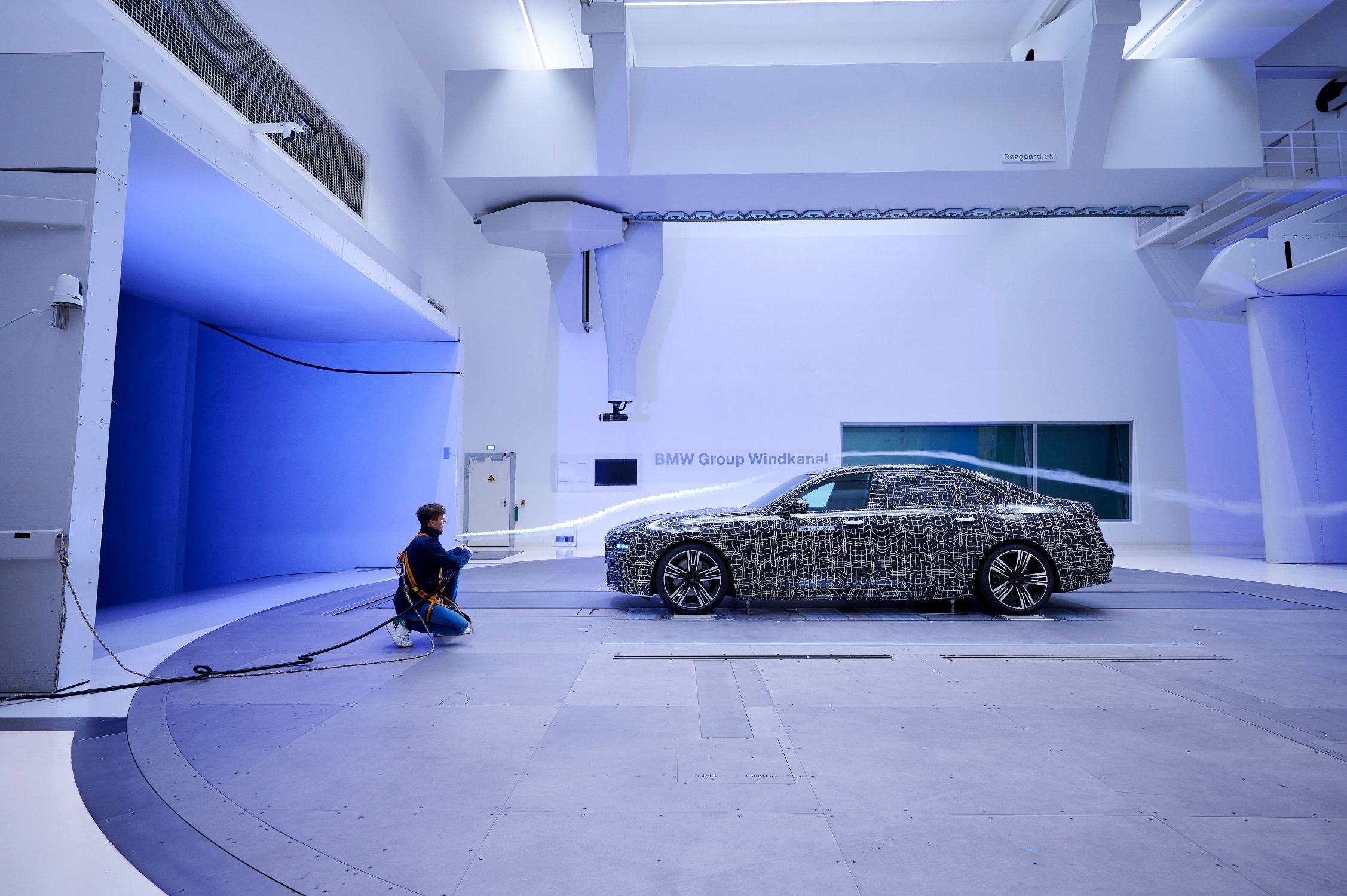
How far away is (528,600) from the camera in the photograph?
6754 millimetres

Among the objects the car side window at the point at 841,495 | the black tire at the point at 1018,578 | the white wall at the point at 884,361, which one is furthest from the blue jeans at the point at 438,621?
the white wall at the point at 884,361

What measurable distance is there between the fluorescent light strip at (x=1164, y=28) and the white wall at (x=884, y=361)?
2.73m

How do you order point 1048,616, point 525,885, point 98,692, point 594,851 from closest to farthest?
point 525,885, point 594,851, point 98,692, point 1048,616

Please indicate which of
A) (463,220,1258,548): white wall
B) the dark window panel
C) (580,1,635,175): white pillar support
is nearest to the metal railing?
(463,220,1258,548): white wall

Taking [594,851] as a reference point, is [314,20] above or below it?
above

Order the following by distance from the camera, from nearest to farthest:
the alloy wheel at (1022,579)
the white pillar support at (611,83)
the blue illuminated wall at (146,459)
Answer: the alloy wheel at (1022,579)
the blue illuminated wall at (146,459)
the white pillar support at (611,83)

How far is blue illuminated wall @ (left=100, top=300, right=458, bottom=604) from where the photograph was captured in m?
8.05

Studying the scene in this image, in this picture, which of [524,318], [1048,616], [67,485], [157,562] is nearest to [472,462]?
[524,318]

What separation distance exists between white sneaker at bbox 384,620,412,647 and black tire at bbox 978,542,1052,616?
4536mm

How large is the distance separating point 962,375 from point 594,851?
469 inches

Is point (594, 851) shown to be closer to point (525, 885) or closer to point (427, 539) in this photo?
point (525, 885)

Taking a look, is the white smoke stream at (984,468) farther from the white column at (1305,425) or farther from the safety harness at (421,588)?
the safety harness at (421,588)

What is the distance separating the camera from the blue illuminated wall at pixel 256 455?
26.4 ft

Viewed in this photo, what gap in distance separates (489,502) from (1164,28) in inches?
517
